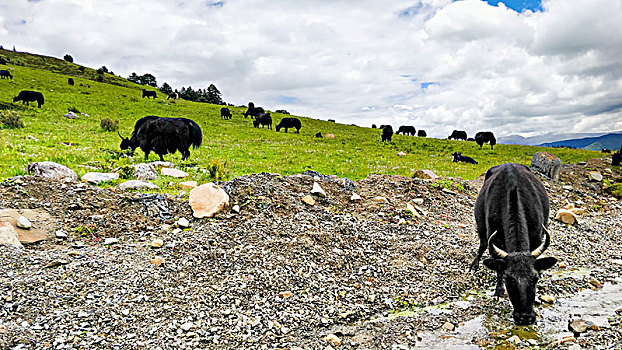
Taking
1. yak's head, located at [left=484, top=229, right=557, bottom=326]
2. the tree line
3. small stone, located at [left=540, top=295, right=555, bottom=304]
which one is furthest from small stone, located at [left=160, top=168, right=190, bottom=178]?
the tree line

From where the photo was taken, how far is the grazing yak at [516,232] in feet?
19.4

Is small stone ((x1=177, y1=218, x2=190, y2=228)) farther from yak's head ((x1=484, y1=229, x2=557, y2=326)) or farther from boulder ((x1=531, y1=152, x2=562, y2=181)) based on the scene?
boulder ((x1=531, y1=152, x2=562, y2=181))

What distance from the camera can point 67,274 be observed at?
7.24 meters

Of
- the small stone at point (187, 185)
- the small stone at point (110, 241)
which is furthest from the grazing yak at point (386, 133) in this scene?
the small stone at point (110, 241)

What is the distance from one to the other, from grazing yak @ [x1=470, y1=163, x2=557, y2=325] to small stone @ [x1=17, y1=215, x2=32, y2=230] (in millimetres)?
10766

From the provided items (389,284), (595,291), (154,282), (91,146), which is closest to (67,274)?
(154,282)

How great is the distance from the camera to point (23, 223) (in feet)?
27.5

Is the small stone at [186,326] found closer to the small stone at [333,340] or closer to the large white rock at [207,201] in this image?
the small stone at [333,340]

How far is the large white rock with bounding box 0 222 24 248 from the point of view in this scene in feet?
25.5

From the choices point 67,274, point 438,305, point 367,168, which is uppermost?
point 367,168

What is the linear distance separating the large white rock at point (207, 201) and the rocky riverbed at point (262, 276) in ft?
0.99

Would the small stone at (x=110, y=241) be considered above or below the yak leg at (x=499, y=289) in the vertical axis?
above

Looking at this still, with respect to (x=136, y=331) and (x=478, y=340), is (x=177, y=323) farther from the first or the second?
(x=478, y=340)

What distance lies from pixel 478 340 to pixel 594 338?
1.96 meters
